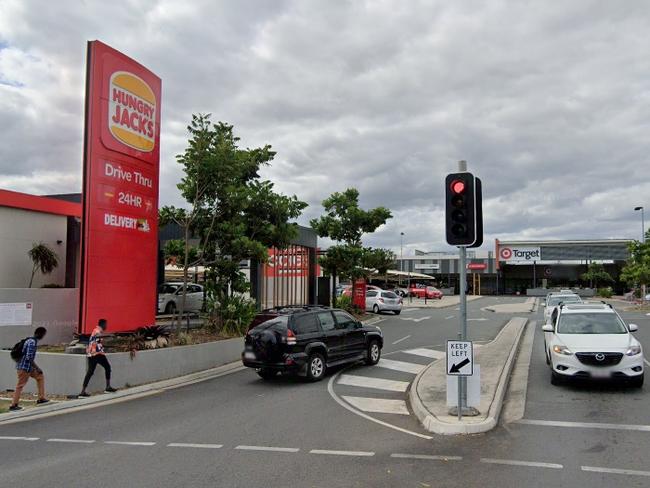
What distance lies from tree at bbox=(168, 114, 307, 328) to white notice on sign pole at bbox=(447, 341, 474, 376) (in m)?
9.66

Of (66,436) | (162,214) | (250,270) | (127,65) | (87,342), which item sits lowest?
(66,436)

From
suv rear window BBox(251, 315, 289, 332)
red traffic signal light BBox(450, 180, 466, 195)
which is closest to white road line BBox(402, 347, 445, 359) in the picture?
suv rear window BBox(251, 315, 289, 332)

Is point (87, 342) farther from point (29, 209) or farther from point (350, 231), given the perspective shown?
point (350, 231)

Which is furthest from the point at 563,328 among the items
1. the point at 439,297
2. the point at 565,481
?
the point at 439,297

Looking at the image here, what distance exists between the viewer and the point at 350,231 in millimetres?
30688

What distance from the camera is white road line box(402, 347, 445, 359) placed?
17.1 metres

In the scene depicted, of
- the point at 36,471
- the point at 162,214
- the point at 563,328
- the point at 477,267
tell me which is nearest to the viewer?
the point at 36,471

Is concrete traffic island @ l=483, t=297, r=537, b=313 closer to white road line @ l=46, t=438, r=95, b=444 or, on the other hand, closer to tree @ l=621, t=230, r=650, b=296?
tree @ l=621, t=230, r=650, b=296

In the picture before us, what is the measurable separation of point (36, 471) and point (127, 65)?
11.0m

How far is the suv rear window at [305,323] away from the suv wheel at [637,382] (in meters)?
6.85

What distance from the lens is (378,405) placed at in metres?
10.6

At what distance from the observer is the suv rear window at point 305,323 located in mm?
13272

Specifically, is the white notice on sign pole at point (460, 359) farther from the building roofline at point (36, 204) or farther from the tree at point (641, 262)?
the tree at point (641, 262)

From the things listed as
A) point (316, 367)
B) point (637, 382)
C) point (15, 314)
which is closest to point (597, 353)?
point (637, 382)
